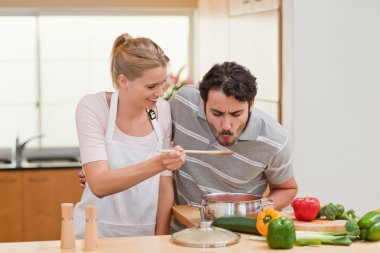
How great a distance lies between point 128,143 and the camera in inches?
133

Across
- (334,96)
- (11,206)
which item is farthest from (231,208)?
(11,206)

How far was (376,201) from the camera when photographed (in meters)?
4.49

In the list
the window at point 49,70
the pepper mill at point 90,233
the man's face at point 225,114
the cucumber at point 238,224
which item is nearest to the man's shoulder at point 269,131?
the man's face at point 225,114

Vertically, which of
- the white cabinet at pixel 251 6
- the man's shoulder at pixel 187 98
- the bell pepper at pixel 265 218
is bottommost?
the bell pepper at pixel 265 218

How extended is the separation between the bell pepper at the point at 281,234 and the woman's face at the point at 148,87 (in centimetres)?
81

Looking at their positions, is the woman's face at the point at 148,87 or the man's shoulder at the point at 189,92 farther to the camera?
the man's shoulder at the point at 189,92

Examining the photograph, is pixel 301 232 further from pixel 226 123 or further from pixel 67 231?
pixel 67 231

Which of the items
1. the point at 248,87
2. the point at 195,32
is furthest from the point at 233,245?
the point at 195,32

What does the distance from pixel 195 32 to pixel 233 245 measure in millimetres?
3979

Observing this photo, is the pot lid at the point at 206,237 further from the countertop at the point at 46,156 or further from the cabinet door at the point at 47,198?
the countertop at the point at 46,156

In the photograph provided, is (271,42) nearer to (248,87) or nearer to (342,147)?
(342,147)

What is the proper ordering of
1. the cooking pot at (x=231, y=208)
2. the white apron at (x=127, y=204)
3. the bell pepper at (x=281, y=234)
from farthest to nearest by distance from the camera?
the white apron at (x=127, y=204), the cooking pot at (x=231, y=208), the bell pepper at (x=281, y=234)

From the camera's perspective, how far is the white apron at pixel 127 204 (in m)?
3.37

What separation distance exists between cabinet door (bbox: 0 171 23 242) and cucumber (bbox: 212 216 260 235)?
10.1 feet
